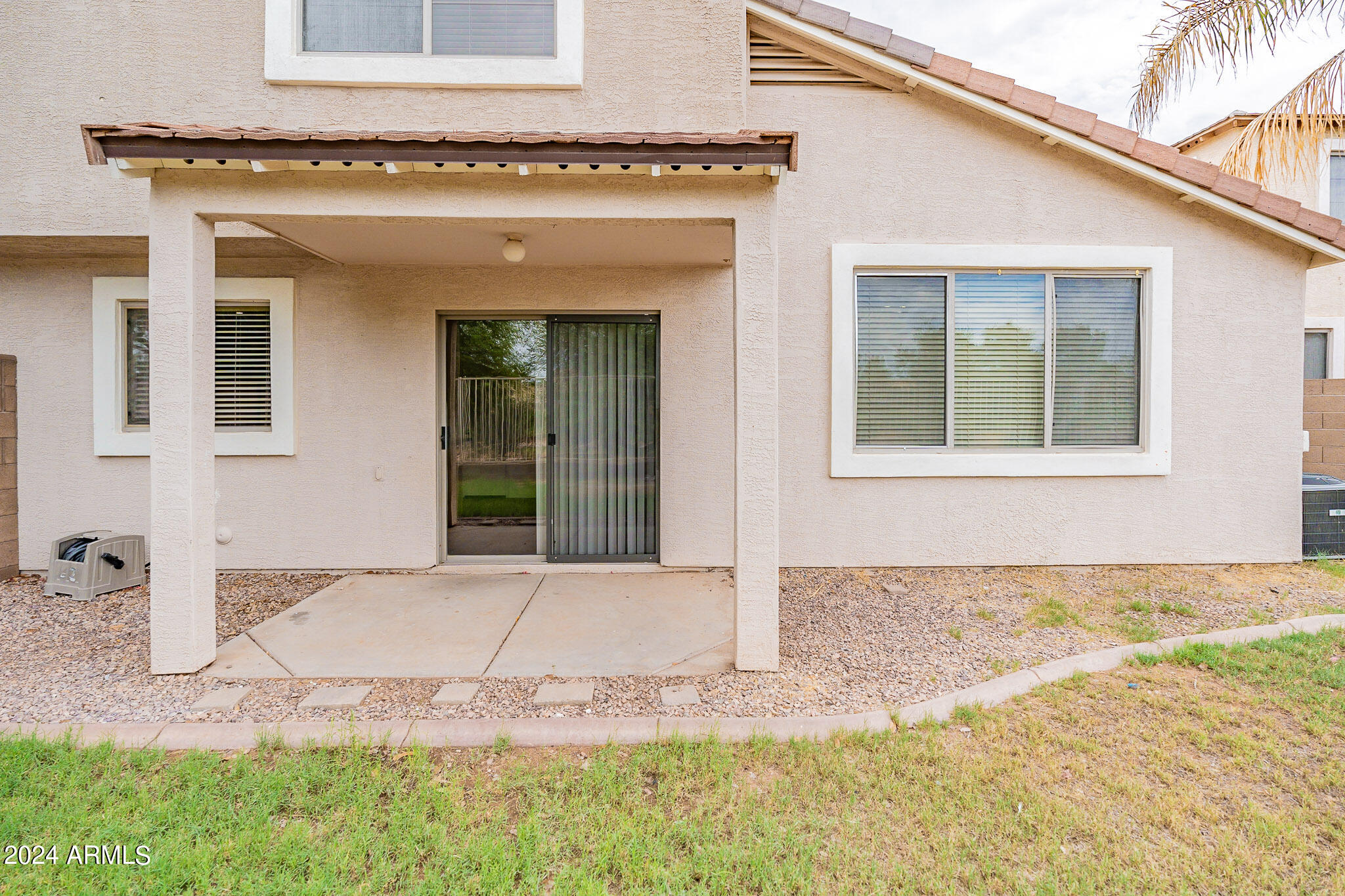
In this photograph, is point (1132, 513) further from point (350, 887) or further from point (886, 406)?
point (350, 887)

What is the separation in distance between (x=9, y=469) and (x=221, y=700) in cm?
537

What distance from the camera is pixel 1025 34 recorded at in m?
14.7

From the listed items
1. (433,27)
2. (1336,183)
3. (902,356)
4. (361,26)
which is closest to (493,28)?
(433,27)

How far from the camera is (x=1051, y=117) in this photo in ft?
20.4

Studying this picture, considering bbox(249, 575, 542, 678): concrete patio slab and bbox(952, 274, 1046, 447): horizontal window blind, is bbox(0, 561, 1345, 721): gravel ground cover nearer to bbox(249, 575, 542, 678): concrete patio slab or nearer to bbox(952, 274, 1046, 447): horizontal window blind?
bbox(249, 575, 542, 678): concrete patio slab

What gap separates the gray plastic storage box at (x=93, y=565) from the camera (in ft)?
19.4

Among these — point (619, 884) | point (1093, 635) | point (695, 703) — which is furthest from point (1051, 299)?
point (619, 884)

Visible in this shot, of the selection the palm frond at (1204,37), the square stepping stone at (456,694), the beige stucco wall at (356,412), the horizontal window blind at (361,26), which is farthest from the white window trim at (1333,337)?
the horizontal window blind at (361,26)

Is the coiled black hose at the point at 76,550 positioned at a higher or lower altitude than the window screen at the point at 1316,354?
lower

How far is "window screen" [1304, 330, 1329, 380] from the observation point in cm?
941

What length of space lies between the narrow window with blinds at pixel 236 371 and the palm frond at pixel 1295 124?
11772 millimetres

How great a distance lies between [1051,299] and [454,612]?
23.5ft

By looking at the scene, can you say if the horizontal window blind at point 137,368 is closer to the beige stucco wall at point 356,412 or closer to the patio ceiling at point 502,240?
the beige stucco wall at point 356,412

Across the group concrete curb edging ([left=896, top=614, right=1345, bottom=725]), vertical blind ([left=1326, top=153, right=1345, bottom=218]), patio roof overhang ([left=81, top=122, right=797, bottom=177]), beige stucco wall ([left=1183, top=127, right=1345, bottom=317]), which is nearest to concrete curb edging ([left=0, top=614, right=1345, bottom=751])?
concrete curb edging ([left=896, top=614, right=1345, bottom=725])
